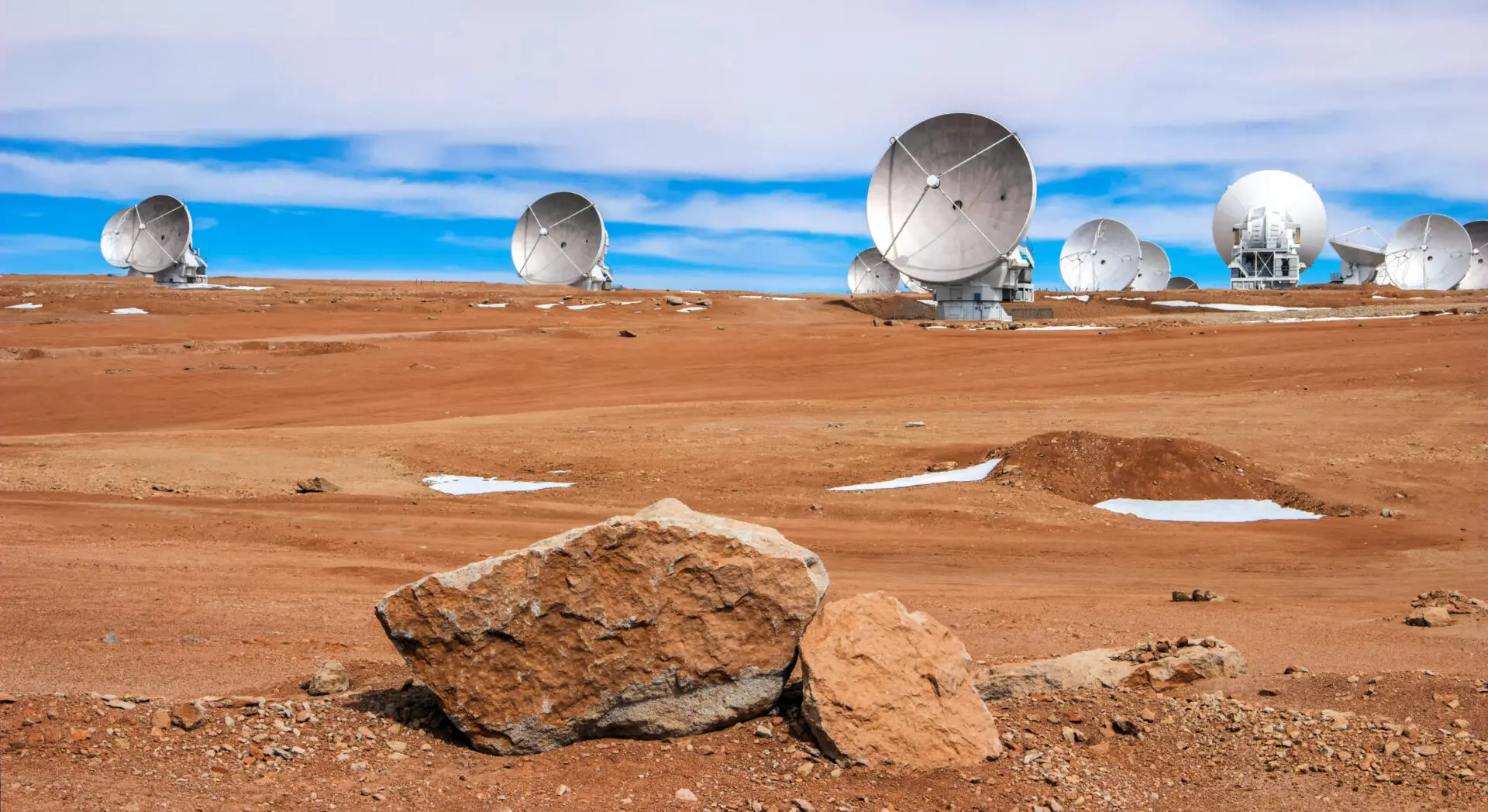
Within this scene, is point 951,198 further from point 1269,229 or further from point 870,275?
point 870,275

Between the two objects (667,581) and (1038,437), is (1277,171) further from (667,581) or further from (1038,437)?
(667,581)

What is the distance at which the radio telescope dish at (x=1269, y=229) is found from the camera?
77.7 metres

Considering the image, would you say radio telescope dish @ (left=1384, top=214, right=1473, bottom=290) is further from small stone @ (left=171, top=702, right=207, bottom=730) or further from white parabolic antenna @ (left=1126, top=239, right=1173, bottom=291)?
small stone @ (left=171, top=702, right=207, bottom=730)

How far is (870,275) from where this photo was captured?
310 feet

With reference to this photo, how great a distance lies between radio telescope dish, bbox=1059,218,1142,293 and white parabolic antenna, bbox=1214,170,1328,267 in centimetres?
644

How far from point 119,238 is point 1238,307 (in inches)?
2663

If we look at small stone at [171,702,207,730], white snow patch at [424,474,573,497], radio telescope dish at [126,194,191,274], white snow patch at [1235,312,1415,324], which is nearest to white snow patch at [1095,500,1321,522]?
white snow patch at [424,474,573,497]

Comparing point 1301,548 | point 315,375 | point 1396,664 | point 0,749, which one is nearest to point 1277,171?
point 315,375

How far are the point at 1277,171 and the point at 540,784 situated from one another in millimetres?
86707

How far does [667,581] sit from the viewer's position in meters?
6.40

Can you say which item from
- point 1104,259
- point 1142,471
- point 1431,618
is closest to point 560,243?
point 1104,259

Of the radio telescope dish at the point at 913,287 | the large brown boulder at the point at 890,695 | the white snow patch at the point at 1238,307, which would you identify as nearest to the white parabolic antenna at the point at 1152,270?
the radio telescope dish at the point at 913,287

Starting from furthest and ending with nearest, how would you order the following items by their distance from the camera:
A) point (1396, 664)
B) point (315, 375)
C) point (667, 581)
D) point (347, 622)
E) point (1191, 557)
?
point (315, 375)
point (1191, 557)
point (347, 622)
point (1396, 664)
point (667, 581)

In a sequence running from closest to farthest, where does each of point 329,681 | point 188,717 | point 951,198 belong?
1. point 188,717
2. point 329,681
3. point 951,198
